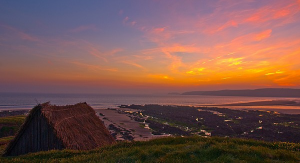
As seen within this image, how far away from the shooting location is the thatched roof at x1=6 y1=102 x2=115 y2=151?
16.0 meters

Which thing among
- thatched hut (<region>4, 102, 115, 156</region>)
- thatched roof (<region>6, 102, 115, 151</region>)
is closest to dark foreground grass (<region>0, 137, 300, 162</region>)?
thatched hut (<region>4, 102, 115, 156</region>)

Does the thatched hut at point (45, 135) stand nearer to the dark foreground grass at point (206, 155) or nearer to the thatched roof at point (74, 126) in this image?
the thatched roof at point (74, 126)

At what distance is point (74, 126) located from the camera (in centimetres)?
1848

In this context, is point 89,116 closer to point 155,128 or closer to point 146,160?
point 146,160

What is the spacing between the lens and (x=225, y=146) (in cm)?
1090

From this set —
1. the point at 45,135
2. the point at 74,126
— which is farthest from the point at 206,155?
the point at 74,126

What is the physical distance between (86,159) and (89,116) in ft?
43.5

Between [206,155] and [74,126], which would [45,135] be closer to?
[74,126]

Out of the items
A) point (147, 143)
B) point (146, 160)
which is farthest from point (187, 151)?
point (147, 143)

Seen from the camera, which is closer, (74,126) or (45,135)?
(45,135)

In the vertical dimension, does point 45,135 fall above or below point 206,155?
below

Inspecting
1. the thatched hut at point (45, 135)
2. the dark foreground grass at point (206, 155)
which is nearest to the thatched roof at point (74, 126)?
the thatched hut at point (45, 135)

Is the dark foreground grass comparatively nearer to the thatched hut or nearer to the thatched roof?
the thatched hut

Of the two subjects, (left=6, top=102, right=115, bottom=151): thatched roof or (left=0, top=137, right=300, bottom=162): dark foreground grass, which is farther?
(left=6, top=102, right=115, bottom=151): thatched roof
